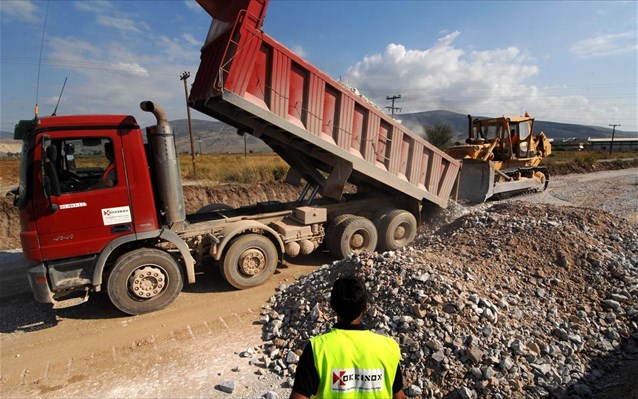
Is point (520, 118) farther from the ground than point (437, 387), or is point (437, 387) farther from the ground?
point (520, 118)

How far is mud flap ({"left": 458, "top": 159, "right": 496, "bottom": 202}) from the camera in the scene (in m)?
11.1

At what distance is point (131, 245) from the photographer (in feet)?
15.9

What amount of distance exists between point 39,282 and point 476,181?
11200mm

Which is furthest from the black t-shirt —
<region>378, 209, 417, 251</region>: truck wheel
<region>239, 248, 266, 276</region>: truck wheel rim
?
<region>378, 209, 417, 251</region>: truck wheel

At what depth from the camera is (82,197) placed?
14.2ft

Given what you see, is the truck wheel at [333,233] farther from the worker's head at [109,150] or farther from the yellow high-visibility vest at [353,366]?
the yellow high-visibility vest at [353,366]

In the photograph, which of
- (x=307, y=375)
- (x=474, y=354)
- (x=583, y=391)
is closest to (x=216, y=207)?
(x=474, y=354)

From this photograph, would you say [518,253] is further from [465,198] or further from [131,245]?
[465,198]

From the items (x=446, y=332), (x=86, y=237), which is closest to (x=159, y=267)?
(x=86, y=237)

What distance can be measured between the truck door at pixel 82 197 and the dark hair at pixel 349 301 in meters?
3.91

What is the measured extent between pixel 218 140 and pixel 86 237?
489 ft

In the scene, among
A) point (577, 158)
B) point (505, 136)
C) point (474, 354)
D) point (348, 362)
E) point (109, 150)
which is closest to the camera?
point (348, 362)

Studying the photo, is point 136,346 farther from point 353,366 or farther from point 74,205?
point 353,366

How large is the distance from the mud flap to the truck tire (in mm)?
5593
